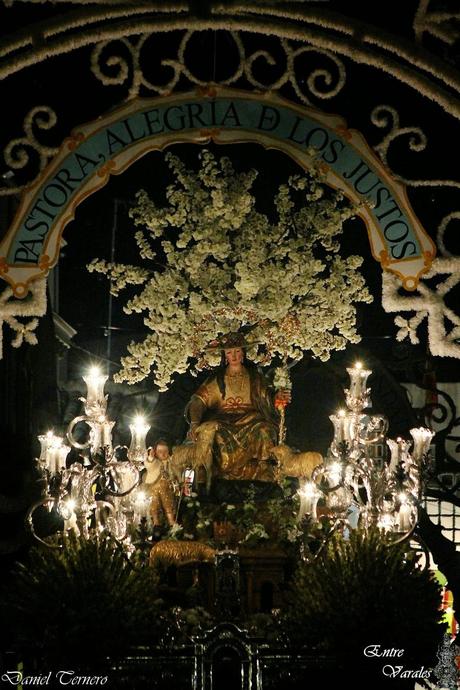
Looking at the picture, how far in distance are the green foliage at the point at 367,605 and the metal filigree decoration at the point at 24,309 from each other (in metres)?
3.08

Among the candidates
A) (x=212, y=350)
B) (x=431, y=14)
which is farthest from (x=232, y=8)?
(x=212, y=350)

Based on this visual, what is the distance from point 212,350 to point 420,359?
201 cm

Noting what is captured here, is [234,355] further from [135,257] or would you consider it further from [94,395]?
[94,395]

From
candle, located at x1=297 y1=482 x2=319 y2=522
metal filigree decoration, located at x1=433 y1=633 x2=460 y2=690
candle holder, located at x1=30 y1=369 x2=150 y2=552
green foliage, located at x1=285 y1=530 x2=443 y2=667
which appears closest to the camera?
green foliage, located at x1=285 y1=530 x2=443 y2=667

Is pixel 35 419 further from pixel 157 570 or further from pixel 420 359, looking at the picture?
pixel 420 359

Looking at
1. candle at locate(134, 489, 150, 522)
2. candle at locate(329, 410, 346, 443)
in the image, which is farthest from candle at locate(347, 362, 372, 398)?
candle at locate(134, 489, 150, 522)

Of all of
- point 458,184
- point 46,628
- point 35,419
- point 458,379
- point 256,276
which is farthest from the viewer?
point 458,379

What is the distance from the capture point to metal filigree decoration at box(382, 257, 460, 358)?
30.9 feet

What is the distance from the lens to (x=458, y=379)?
1152 cm

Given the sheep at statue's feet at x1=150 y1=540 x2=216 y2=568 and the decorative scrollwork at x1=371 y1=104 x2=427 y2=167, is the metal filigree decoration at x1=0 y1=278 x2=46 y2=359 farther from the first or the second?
the decorative scrollwork at x1=371 y1=104 x2=427 y2=167

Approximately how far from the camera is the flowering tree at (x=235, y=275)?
9977 millimetres

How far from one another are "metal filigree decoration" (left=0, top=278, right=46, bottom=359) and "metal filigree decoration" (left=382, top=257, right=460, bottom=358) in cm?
296

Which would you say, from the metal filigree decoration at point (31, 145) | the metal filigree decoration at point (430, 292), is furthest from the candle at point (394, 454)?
the metal filigree decoration at point (31, 145)

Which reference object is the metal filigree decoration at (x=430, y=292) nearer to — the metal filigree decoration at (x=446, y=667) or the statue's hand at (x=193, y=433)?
the statue's hand at (x=193, y=433)
